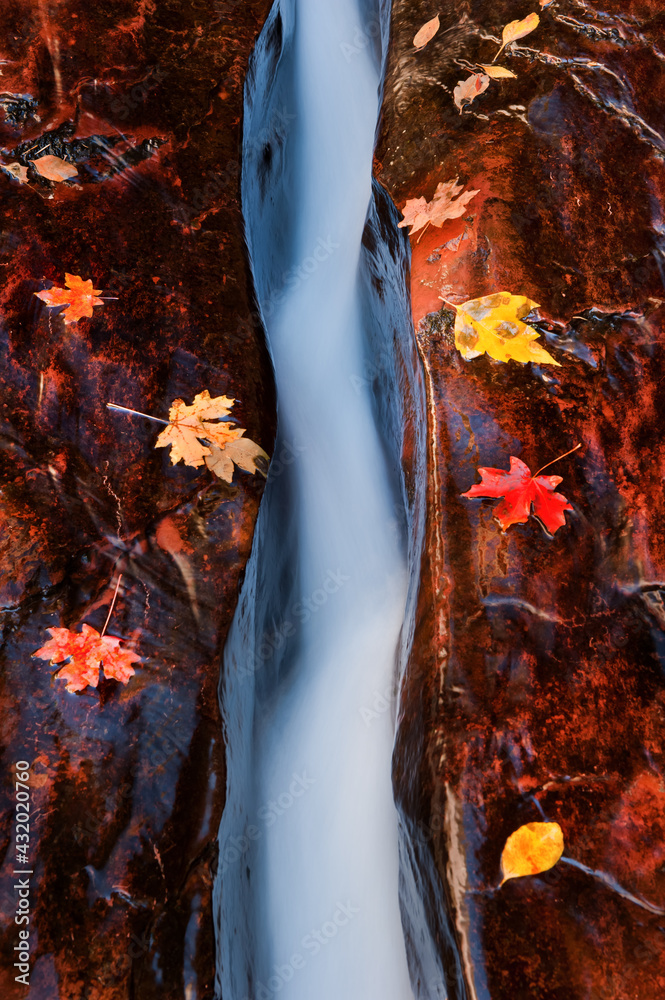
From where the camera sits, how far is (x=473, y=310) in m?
2.33

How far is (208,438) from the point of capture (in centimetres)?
245

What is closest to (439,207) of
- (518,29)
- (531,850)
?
(518,29)

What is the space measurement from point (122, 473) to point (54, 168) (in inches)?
55.3

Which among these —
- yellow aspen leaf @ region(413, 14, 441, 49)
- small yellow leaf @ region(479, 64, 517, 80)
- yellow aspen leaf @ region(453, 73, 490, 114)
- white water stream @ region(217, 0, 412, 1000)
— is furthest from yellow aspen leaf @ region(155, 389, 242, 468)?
yellow aspen leaf @ region(413, 14, 441, 49)

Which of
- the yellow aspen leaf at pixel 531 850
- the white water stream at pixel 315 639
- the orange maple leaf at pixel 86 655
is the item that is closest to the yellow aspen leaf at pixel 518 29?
the white water stream at pixel 315 639

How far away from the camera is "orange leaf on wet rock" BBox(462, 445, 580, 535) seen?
2.13 meters

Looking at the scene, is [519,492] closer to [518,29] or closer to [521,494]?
[521,494]

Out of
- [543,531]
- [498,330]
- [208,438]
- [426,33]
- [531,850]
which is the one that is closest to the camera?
[531,850]

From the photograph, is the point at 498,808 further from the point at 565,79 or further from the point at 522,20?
the point at 522,20

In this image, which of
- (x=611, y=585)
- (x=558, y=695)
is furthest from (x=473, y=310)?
(x=558, y=695)

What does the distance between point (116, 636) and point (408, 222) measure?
200cm

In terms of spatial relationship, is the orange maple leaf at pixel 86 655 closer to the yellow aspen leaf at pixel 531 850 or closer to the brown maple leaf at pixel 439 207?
the yellow aspen leaf at pixel 531 850

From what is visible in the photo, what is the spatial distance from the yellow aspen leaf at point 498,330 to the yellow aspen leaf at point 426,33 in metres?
1.45

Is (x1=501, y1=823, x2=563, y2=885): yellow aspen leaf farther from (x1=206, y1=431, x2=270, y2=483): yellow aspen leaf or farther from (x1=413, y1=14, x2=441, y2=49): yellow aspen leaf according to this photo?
(x1=413, y1=14, x2=441, y2=49): yellow aspen leaf
